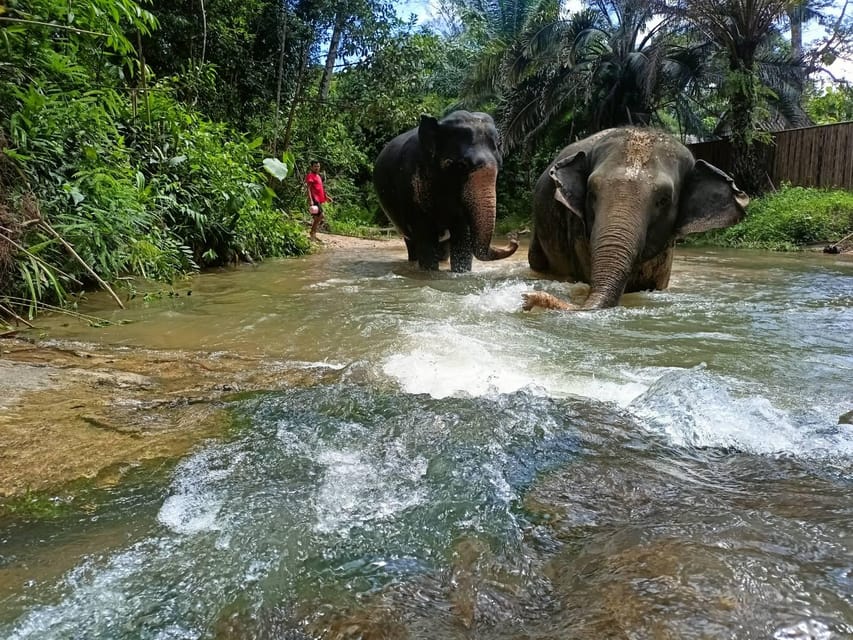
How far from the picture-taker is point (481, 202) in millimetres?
7559

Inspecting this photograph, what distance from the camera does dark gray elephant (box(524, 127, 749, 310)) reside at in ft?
18.2

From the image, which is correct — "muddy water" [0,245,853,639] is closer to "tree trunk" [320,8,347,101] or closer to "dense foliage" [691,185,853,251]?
"dense foliage" [691,185,853,251]

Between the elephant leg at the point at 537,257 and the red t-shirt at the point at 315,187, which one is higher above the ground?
the red t-shirt at the point at 315,187

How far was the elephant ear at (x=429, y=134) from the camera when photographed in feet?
25.6

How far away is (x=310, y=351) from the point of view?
406 centimetres

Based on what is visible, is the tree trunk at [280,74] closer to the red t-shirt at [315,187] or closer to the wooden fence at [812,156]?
the red t-shirt at [315,187]

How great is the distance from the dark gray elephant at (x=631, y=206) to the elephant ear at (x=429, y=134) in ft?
5.23

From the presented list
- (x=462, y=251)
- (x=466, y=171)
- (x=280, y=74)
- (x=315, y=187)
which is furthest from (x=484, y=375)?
(x=280, y=74)

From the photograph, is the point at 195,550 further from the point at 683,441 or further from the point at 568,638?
the point at 683,441

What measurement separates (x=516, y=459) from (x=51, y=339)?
3290 millimetres

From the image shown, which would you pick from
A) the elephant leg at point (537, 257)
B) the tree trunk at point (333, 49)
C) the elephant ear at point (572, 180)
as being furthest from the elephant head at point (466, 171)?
the tree trunk at point (333, 49)

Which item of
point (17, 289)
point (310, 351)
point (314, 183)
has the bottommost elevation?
point (310, 351)

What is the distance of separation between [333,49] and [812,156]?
467 inches

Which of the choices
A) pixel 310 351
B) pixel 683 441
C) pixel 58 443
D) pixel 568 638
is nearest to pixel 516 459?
pixel 683 441
